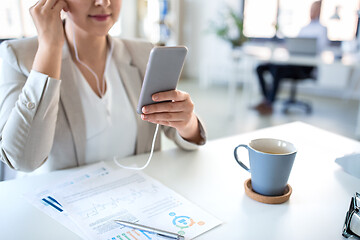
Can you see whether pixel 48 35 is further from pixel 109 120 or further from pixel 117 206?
pixel 117 206

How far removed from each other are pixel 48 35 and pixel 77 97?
0.19 metres

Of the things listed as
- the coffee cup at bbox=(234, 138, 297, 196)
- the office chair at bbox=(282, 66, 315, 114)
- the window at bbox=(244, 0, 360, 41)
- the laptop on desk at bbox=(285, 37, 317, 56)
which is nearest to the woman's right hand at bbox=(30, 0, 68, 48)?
the coffee cup at bbox=(234, 138, 297, 196)

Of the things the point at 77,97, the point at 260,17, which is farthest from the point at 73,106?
the point at 260,17

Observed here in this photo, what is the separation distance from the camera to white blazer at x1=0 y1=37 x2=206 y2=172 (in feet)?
2.35

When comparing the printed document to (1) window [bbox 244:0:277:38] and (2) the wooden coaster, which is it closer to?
(2) the wooden coaster

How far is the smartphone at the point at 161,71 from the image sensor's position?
0.58 metres

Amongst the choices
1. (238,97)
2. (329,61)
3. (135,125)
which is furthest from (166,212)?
(238,97)

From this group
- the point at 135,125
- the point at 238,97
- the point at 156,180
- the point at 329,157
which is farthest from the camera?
the point at 238,97

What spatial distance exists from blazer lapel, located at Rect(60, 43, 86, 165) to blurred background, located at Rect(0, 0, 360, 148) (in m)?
1.71

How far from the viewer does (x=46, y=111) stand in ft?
2.39

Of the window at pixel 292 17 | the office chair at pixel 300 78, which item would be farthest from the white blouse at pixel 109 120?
the window at pixel 292 17

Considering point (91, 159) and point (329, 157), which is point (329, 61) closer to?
point (329, 157)

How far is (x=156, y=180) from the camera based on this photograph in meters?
0.72

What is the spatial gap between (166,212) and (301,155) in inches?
18.3
